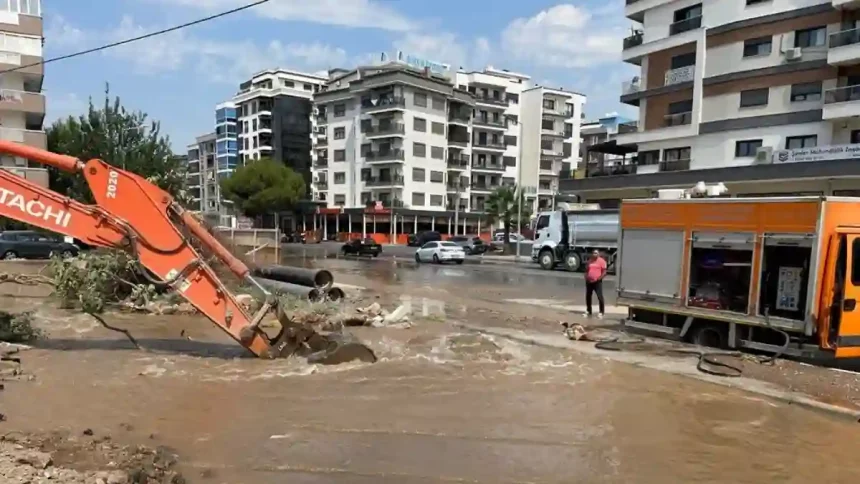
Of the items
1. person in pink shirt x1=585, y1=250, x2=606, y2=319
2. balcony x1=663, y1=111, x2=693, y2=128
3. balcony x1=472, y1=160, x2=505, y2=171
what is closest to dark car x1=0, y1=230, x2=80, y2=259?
person in pink shirt x1=585, y1=250, x2=606, y2=319

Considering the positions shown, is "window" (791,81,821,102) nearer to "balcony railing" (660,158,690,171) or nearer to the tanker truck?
"balcony railing" (660,158,690,171)

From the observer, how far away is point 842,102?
31.3m

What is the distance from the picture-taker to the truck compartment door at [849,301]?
1008 centimetres

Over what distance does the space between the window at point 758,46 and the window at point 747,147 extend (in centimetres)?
484

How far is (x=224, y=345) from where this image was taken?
40.5 feet

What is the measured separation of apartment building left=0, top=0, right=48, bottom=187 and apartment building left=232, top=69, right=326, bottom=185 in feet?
153

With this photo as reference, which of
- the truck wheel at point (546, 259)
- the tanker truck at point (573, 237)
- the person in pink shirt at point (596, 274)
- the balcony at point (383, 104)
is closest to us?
the person in pink shirt at point (596, 274)

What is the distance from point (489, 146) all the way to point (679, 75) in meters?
42.2

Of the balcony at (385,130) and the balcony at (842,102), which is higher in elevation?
the balcony at (385,130)

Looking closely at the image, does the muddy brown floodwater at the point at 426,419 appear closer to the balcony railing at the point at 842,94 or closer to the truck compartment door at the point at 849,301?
the truck compartment door at the point at 849,301

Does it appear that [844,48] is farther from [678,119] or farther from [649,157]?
[649,157]

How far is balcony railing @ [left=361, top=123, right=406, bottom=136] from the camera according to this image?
71562 mm

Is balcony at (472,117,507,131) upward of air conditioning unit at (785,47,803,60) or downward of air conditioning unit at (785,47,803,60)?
upward

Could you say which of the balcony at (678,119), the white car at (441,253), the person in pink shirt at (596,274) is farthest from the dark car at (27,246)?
the balcony at (678,119)
